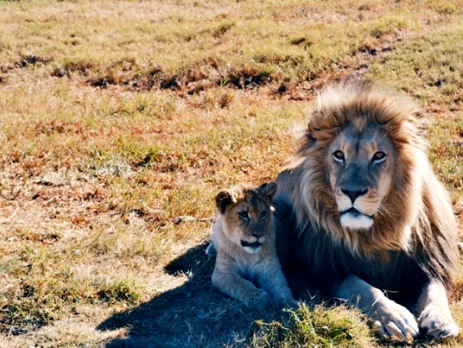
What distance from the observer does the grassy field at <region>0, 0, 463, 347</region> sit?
14.8 ft

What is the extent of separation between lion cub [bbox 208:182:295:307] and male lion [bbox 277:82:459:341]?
0.25 m

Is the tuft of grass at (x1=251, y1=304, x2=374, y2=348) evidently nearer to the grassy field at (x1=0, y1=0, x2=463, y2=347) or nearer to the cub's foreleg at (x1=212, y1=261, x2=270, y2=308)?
the grassy field at (x1=0, y1=0, x2=463, y2=347)

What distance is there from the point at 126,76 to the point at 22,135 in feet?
12.4

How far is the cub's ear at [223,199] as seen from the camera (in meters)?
4.73

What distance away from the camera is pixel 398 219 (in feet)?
14.7

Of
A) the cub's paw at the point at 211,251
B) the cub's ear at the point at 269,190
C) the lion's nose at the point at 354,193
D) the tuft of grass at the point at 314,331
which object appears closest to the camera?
the tuft of grass at the point at 314,331

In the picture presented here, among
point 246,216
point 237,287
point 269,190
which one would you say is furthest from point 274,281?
point 269,190

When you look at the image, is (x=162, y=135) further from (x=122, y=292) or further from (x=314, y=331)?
(x=314, y=331)

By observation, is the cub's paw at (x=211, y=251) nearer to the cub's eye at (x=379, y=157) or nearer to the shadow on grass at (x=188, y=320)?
the shadow on grass at (x=188, y=320)

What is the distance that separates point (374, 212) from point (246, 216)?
2.69 ft

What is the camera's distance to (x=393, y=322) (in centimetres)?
415

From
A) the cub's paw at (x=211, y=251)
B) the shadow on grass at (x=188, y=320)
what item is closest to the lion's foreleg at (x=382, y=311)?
the shadow on grass at (x=188, y=320)

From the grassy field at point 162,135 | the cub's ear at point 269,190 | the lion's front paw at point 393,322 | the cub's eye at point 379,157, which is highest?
the cub's eye at point 379,157

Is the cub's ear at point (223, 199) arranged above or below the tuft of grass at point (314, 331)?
above
